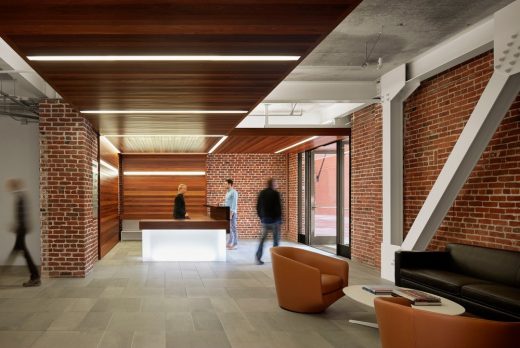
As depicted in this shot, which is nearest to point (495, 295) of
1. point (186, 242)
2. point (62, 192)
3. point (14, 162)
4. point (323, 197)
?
point (62, 192)

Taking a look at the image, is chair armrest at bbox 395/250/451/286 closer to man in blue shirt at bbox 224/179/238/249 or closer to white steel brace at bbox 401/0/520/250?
white steel brace at bbox 401/0/520/250

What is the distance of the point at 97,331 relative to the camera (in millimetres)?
5340

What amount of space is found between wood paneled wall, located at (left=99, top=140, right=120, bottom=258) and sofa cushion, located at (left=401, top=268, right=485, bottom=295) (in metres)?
6.50

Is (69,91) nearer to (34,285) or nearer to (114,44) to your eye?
(114,44)

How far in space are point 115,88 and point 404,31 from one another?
3504 mm

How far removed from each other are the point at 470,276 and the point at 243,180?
10421 millimetres

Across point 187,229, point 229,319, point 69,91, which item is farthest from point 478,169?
point 187,229

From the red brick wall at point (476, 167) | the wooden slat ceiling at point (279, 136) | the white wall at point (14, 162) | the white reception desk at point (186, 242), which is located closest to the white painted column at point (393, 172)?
the red brick wall at point (476, 167)

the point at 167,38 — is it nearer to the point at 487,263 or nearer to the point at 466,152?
the point at 466,152

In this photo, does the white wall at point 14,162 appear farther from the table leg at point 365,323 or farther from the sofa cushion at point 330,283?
the table leg at point 365,323

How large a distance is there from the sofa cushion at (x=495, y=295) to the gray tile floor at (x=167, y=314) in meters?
1.11

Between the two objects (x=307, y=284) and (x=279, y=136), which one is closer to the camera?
(x=307, y=284)

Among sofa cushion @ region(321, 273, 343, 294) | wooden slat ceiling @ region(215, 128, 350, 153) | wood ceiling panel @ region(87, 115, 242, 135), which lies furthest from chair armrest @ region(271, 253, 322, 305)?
wooden slat ceiling @ region(215, 128, 350, 153)

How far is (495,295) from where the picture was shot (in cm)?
516
